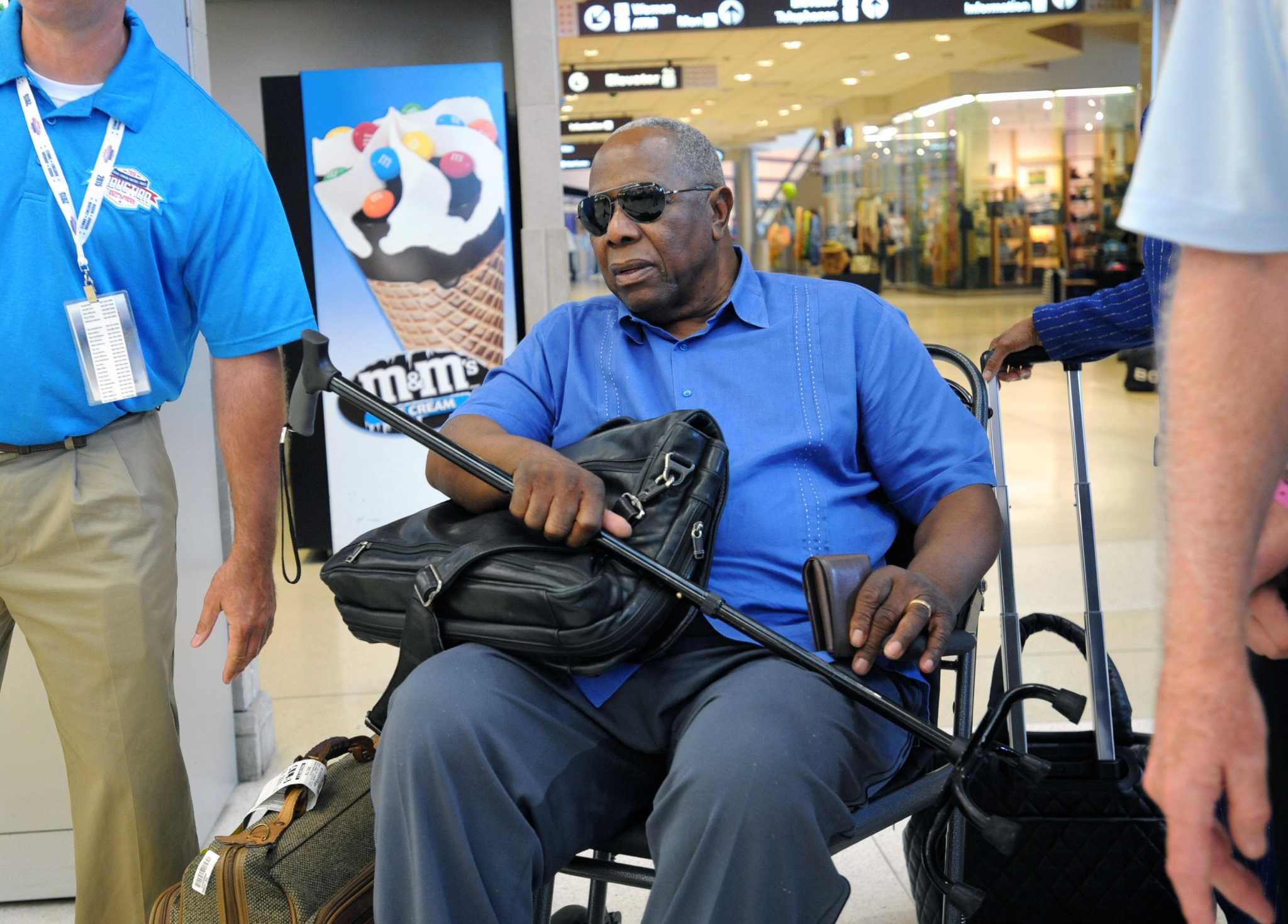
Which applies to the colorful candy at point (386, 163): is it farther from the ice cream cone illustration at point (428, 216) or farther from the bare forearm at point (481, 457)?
the bare forearm at point (481, 457)

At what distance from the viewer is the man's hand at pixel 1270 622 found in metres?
0.91

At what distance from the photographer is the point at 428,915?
143cm

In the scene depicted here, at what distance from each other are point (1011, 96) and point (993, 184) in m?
1.48

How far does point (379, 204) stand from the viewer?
4.85 meters

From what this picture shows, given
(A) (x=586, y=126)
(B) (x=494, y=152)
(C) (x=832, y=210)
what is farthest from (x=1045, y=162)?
(B) (x=494, y=152)

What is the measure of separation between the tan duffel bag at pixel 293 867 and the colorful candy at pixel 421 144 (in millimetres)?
3394

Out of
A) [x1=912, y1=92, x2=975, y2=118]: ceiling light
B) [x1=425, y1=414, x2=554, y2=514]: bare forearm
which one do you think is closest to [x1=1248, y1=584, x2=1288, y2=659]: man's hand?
[x1=425, y1=414, x2=554, y2=514]: bare forearm

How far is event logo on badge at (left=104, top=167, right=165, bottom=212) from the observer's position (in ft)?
5.56

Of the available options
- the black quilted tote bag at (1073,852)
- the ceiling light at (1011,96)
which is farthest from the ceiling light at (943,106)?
the black quilted tote bag at (1073,852)

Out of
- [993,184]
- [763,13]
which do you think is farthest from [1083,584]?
[993,184]

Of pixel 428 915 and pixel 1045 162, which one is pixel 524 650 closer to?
pixel 428 915

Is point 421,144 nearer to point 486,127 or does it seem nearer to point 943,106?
point 486,127

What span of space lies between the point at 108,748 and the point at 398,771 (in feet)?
1.79

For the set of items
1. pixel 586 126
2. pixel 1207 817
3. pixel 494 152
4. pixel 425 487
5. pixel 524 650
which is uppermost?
pixel 586 126
